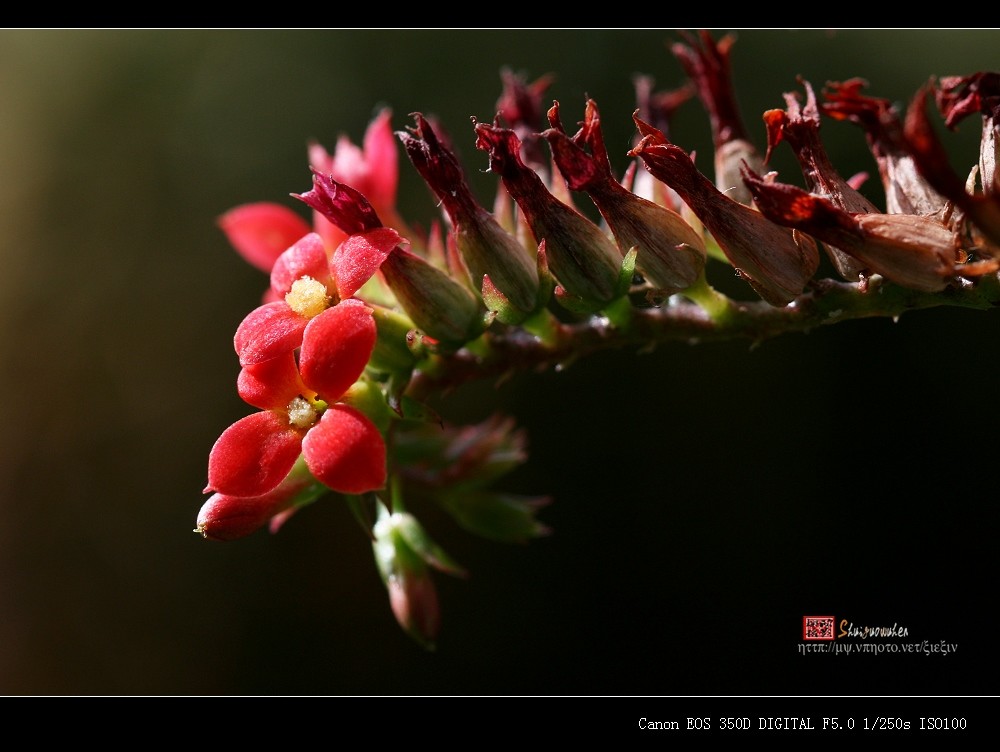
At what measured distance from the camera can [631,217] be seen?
3.39ft

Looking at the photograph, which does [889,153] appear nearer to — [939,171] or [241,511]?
[939,171]

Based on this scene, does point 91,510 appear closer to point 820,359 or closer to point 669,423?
point 669,423

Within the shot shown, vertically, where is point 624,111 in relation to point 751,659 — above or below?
above

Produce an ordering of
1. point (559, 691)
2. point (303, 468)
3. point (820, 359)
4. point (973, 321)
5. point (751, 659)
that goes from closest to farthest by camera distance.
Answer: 1. point (303, 468)
2. point (751, 659)
3. point (559, 691)
4. point (973, 321)
5. point (820, 359)

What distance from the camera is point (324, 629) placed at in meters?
3.91

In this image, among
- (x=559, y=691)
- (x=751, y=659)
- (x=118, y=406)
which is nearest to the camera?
(x=751, y=659)

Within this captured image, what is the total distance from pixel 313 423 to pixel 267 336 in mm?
123

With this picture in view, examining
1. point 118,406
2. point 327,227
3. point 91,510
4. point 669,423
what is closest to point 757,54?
point 669,423

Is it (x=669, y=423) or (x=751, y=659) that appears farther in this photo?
(x=669, y=423)

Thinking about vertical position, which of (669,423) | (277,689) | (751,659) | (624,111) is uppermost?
(624,111)

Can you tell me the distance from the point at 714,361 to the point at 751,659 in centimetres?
184

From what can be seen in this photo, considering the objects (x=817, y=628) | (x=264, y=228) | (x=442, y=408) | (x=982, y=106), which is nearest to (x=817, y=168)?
(x=982, y=106)

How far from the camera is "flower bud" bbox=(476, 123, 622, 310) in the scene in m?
1.04

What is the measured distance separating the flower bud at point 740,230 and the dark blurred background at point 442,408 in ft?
7.26
